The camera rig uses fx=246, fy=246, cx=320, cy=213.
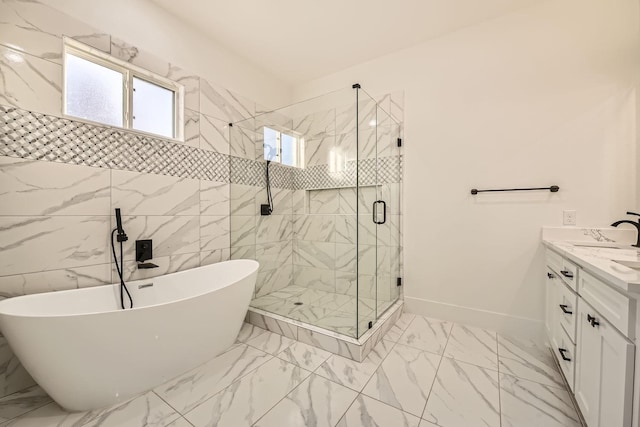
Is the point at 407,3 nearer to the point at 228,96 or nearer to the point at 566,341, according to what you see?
the point at 228,96

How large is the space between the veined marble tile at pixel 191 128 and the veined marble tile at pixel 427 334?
2.48 metres

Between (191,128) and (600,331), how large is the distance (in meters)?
2.88

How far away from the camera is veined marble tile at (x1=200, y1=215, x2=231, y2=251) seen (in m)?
2.29

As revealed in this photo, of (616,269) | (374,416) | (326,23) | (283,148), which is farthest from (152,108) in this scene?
(616,269)

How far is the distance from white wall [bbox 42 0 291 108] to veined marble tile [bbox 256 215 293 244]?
139cm

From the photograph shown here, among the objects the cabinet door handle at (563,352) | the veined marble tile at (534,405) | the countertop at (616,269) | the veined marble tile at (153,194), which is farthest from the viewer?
the veined marble tile at (153,194)

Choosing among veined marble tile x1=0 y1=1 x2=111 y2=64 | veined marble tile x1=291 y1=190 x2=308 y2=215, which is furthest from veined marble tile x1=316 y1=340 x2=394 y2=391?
veined marble tile x1=0 y1=1 x2=111 y2=64

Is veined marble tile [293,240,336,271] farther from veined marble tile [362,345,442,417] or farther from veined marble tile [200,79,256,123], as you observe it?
veined marble tile [200,79,256,123]

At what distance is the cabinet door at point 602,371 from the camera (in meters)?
0.81

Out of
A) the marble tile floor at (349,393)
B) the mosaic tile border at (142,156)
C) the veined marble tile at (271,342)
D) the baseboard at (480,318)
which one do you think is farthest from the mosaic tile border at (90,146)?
the baseboard at (480,318)

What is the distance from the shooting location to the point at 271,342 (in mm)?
1996

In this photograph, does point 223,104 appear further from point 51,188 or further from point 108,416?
point 108,416

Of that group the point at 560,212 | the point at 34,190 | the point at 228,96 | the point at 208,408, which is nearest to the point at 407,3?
the point at 228,96

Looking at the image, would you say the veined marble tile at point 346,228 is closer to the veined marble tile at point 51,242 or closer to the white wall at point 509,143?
the white wall at point 509,143
